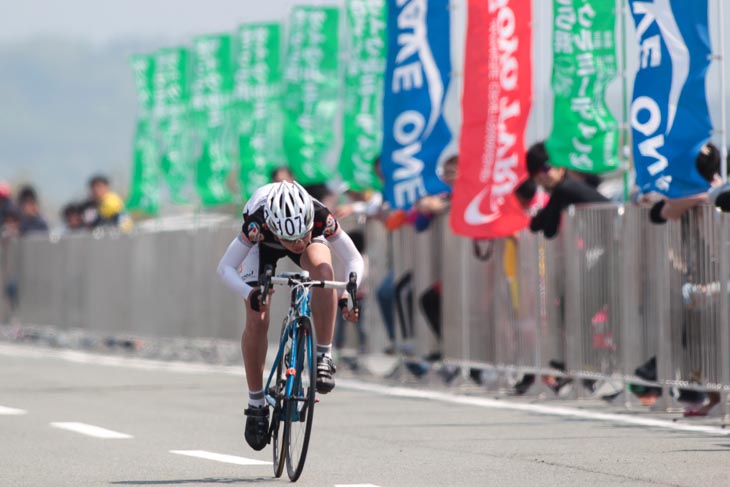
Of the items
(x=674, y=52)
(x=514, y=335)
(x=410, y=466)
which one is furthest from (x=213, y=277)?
(x=410, y=466)

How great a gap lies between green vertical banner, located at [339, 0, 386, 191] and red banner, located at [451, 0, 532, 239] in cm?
584

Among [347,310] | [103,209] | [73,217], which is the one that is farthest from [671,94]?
[73,217]

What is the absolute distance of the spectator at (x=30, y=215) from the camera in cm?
3331

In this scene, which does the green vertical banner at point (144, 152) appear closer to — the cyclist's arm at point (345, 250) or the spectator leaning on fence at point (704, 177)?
the spectator leaning on fence at point (704, 177)

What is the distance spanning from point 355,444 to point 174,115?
70.7 feet

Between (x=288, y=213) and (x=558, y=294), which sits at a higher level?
(x=288, y=213)

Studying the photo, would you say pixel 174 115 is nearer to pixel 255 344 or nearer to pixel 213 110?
pixel 213 110

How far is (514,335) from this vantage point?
720 inches

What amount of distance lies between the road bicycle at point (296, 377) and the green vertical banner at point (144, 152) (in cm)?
A: 2456

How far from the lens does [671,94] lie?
15.5 metres

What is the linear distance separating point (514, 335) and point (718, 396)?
3.66 metres

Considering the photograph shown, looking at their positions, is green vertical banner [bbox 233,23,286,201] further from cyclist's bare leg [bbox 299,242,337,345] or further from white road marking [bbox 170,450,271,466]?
cyclist's bare leg [bbox 299,242,337,345]

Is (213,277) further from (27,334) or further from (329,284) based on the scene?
(329,284)

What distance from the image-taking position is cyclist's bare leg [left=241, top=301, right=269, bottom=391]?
37.7ft
